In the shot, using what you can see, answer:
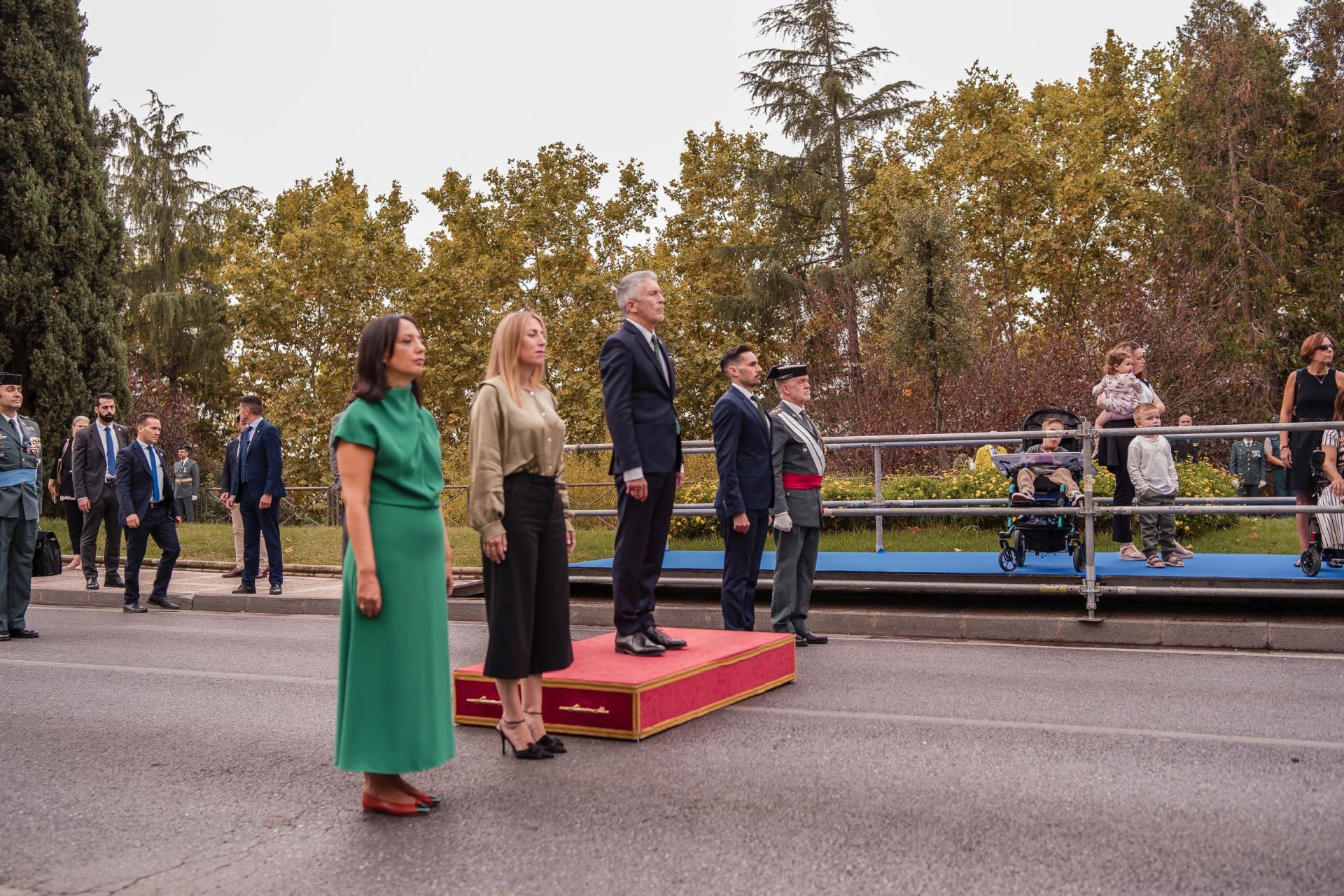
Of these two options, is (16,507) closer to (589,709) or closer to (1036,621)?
(589,709)

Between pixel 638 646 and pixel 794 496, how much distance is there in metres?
2.60

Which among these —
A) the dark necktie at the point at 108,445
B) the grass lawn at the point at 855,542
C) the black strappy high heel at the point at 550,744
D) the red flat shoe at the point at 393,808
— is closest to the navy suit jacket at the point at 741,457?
the black strappy high heel at the point at 550,744

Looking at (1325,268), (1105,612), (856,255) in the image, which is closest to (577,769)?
(1105,612)

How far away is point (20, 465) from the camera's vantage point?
11.0 meters

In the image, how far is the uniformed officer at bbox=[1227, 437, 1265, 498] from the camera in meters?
20.8

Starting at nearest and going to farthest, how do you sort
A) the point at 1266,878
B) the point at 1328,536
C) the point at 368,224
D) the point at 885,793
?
the point at 1266,878 < the point at 885,793 < the point at 1328,536 < the point at 368,224

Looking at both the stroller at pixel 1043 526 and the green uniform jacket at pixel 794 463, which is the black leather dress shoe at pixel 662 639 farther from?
the stroller at pixel 1043 526

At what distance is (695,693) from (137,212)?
153 ft

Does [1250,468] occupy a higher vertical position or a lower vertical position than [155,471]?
higher

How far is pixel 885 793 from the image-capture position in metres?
5.18

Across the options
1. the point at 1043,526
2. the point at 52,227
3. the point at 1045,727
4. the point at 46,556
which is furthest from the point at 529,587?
the point at 52,227

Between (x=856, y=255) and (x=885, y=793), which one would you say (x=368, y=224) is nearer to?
(x=856, y=255)

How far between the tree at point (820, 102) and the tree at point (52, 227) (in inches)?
869

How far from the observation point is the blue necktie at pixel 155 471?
13812 mm
